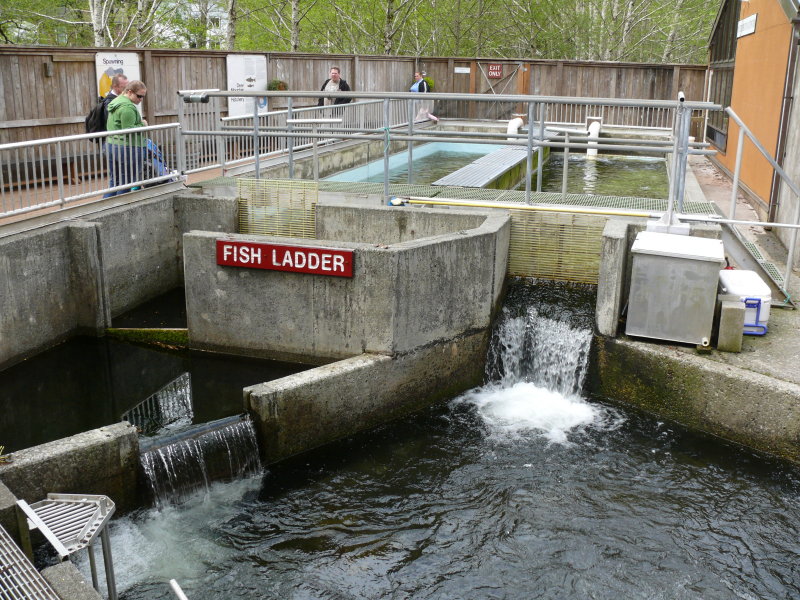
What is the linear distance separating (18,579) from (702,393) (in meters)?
5.95

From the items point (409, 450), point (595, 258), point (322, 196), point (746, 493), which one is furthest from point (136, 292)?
point (746, 493)

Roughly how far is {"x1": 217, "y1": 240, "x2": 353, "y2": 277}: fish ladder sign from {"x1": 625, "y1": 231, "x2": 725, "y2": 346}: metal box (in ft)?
9.37

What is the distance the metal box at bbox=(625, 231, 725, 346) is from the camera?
7941 mm

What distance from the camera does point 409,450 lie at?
302 inches

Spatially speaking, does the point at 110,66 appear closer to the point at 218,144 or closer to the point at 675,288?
the point at 218,144

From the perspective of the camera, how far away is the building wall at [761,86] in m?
11.9

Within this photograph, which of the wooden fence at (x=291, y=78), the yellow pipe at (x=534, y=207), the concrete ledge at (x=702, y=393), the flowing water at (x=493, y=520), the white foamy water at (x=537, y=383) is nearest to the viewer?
the flowing water at (x=493, y=520)

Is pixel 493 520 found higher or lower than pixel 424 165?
lower

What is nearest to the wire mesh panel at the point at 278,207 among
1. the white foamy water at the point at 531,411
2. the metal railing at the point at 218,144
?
the metal railing at the point at 218,144

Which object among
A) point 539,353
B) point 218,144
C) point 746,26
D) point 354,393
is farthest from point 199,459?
point 746,26

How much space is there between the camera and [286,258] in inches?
335

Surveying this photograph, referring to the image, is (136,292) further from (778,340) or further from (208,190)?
(778,340)

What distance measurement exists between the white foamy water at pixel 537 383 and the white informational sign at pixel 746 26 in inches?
328

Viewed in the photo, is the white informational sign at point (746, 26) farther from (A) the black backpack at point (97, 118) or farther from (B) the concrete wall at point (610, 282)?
(A) the black backpack at point (97, 118)
